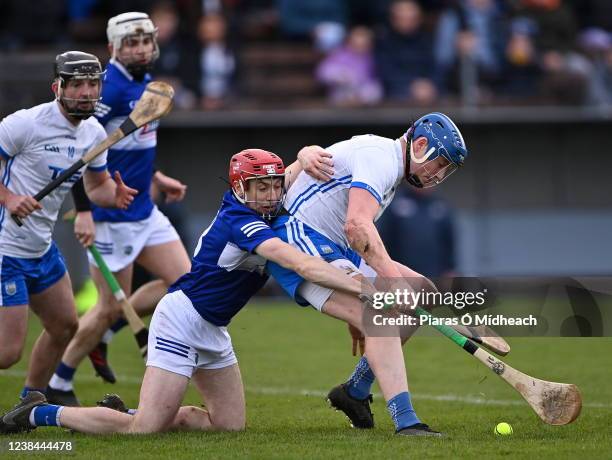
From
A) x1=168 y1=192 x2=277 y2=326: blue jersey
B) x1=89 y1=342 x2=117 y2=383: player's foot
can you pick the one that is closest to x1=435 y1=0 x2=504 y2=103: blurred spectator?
x1=89 y1=342 x2=117 y2=383: player's foot

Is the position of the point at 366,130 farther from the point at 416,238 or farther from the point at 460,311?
the point at 460,311

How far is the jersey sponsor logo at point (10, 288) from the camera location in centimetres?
764

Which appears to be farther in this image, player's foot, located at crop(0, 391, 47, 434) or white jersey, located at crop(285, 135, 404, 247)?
player's foot, located at crop(0, 391, 47, 434)

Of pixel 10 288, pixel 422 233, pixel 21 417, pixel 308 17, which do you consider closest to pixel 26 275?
pixel 10 288

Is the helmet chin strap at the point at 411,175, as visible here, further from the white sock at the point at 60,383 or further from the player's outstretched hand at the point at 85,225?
the white sock at the point at 60,383

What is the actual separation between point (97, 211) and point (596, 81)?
8.56m

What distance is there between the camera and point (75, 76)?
7582 mm

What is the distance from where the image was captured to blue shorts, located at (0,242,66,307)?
764cm

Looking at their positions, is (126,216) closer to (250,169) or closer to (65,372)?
(65,372)

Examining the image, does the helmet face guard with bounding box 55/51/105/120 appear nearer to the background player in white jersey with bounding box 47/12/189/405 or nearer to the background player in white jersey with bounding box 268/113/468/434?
the background player in white jersey with bounding box 47/12/189/405

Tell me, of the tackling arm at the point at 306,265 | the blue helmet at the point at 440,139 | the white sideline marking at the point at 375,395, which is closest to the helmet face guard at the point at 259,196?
the tackling arm at the point at 306,265

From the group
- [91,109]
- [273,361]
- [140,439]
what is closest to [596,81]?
[273,361]

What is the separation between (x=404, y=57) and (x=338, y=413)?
28.7ft

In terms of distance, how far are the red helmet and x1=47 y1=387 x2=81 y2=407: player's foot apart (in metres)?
2.62
